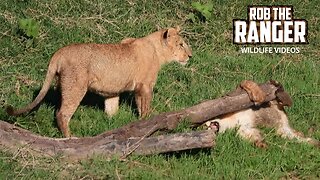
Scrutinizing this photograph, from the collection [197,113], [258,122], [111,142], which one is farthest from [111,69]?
[258,122]

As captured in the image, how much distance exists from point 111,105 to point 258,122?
5.42 feet

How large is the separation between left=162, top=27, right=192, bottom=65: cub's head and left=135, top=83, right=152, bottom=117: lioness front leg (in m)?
0.61

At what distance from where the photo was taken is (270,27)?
11.3 metres

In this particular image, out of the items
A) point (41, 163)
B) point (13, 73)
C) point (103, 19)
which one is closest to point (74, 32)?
point (103, 19)

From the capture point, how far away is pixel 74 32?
1014 cm

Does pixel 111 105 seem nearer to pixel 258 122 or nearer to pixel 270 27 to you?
pixel 258 122

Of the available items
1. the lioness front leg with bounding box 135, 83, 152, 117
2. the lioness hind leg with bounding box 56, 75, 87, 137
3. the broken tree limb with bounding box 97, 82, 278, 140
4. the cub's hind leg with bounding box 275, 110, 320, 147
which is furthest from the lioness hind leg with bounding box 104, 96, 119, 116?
the cub's hind leg with bounding box 275, 110, 320, 147

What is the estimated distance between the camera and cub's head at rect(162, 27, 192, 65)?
8.40m

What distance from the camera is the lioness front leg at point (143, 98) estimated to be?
311 inches

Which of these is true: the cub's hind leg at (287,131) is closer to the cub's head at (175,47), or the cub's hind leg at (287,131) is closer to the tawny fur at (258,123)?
the tawny fur at (258,123)

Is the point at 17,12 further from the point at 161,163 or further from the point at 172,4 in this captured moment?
the point at 161,163

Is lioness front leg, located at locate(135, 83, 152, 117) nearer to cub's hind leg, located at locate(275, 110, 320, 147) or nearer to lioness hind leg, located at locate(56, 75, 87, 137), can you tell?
lioness hind leg, located at locate(56, 75, 87, 137)

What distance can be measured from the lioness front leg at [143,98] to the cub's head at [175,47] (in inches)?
23.9

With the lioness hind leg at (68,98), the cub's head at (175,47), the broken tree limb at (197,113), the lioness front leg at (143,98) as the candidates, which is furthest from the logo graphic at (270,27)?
the lioness hind leg at (68,98)
